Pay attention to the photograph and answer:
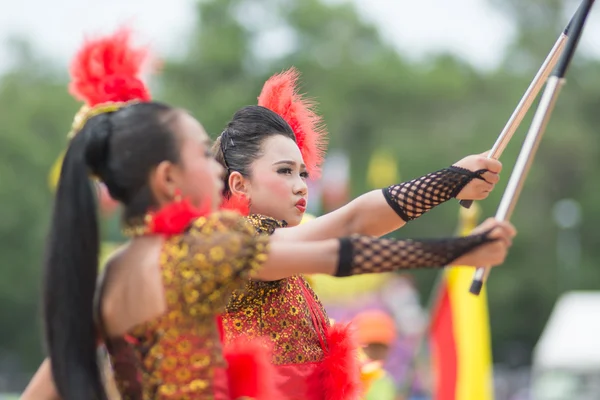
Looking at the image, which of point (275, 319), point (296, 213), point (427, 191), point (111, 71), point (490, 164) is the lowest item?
point (275, 319)

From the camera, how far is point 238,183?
422 cm

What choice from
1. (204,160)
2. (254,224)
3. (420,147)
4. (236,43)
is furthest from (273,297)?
(236,43)

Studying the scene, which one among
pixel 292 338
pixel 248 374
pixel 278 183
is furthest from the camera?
pixel 278 183

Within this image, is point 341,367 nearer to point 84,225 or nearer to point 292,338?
point 292,338

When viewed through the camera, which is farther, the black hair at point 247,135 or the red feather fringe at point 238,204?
the black hair at point 247,135

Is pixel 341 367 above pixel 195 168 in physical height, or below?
below

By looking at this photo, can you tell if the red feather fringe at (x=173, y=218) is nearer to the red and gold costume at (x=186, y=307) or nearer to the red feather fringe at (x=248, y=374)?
the red and gold costume at (x=186, y=307)

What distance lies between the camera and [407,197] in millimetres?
3818

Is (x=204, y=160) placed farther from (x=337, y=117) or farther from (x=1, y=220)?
(x=337, y=117)

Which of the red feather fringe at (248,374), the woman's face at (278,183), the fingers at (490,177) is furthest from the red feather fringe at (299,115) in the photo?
the red feather fringe at (248,374)

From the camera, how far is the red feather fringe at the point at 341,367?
155 inches

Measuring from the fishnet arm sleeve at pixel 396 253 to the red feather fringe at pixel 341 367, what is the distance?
1.03 metres

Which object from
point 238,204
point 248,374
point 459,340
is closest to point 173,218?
point 248,374

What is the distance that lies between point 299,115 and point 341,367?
1053mm
